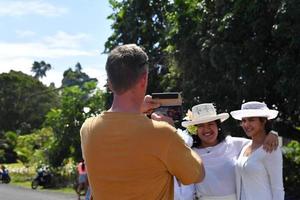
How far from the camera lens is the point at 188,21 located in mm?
16188

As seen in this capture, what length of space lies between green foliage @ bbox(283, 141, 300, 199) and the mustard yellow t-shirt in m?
13.8

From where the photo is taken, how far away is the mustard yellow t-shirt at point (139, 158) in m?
2.56

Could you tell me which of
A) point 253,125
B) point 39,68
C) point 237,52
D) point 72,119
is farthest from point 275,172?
point 39,68

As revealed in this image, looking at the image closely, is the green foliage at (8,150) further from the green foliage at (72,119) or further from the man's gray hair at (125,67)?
the man's gray hair at (125,67)

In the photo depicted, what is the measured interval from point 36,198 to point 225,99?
26.6ft

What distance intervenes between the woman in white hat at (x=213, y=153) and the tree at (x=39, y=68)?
432ft

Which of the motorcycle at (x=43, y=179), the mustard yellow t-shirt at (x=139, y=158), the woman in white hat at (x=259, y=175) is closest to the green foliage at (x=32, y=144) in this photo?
the motorcycle at (x=43, y=179)

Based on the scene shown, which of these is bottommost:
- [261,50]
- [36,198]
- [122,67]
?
[36,198]

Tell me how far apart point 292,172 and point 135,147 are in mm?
15704

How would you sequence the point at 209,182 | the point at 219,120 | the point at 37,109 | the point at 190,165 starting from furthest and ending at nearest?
the point at 37,109, the point at 219,120, the point at 209,182, the point at 190,165

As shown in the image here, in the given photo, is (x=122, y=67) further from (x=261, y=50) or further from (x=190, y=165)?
(x=261, y=50)

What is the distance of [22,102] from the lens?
6575 cm

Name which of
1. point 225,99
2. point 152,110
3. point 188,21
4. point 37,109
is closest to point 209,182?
point 152,110

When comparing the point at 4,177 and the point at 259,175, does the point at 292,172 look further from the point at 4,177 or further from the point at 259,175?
the point at 4,177
